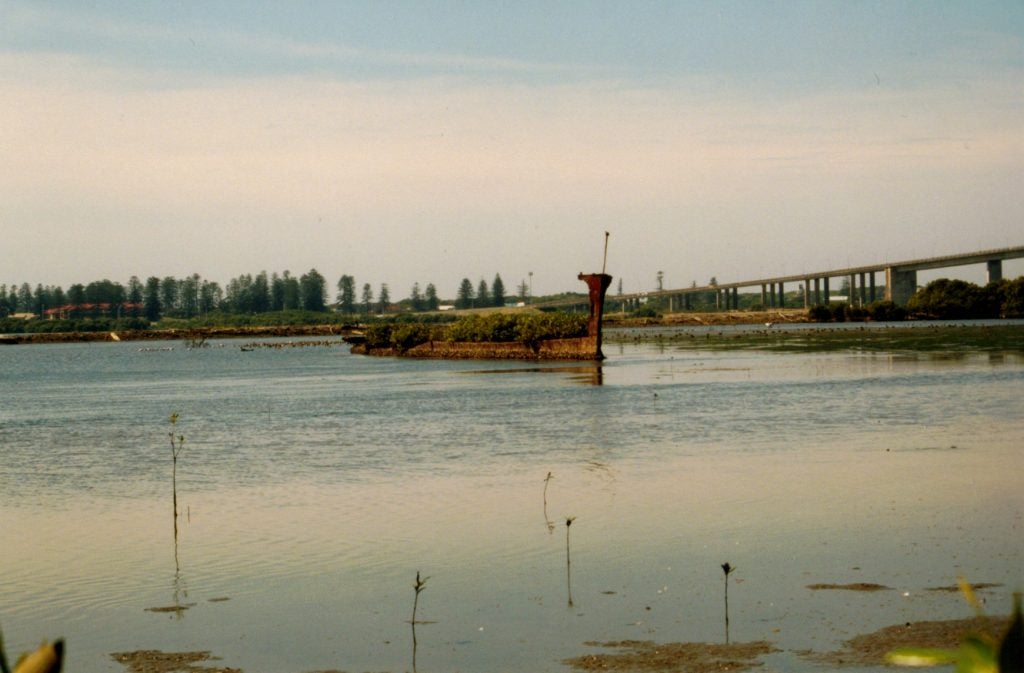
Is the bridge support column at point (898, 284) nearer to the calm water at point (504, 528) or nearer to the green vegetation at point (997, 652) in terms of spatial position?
the calm water at point (504, 528)

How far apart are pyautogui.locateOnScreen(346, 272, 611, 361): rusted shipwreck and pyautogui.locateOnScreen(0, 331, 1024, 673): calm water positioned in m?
34.1

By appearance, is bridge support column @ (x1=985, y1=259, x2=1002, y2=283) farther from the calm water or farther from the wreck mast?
the calm water

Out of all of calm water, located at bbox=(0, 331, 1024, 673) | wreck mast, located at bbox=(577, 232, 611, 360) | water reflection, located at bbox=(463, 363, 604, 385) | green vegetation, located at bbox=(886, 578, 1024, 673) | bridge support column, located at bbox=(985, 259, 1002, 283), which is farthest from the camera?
bridge support column, located at bbox=(985, 259, 1002, 283)

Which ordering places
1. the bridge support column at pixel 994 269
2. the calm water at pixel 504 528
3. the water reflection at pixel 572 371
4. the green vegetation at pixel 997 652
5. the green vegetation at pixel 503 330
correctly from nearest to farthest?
1. the green vegetation at pixel 997 652
2. the calm water at pixel 504 528
3. the water reflection at pixel 572 371
4. the green vegetation at pixel 503 330
5. the bridge support column at pixel 994 269

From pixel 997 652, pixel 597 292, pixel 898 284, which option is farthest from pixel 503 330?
pixel 898 284

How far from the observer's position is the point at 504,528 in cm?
1858

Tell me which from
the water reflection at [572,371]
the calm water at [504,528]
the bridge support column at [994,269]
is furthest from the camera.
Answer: the bridge support column at [994,269]

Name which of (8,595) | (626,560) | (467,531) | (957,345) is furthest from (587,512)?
(957,345)

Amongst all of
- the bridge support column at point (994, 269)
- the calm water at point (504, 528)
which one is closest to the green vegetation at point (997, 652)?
the calm water at point (504, 528)

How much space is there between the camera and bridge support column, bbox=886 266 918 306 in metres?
180

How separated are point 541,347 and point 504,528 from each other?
2684 inches

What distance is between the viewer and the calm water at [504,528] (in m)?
12.8

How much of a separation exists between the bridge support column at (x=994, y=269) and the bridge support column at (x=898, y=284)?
10403mm

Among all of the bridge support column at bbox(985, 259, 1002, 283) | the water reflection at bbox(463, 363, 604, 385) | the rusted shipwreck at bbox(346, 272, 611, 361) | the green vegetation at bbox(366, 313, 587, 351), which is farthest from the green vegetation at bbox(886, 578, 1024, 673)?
the bridge support column at bbox(985, 259, 1002, 283)
